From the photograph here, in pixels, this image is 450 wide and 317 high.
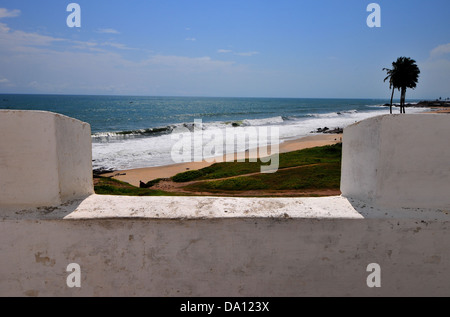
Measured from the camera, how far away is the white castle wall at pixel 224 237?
7.09ft

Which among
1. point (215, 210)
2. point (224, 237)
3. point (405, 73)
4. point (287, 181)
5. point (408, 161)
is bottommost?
point (287, 181)

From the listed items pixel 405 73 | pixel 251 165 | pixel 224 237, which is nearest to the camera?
pixel 224 237

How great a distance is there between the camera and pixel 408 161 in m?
2.25

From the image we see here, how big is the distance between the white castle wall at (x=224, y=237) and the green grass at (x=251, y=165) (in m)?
12.2

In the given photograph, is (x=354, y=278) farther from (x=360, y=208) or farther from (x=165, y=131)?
(x=165, y=131)

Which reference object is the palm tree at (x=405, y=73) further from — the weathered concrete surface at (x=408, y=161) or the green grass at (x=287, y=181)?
the weathered concrete surface at (x=408, y=161)

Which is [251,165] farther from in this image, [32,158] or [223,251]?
[32,158]

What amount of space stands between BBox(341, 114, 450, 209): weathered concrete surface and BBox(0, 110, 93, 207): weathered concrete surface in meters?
2.25

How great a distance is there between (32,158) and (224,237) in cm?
144

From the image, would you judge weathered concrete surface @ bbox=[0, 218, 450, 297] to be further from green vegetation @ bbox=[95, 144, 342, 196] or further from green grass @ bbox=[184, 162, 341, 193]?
green grass @ bbox=[184, 162, 341, 193]

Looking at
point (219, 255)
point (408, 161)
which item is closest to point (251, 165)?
point (408, 161)

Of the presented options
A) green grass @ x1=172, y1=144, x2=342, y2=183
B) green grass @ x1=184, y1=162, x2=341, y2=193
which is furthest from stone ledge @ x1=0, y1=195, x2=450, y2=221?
green grass @ x1=172, y1=144, x2=342, y2=183

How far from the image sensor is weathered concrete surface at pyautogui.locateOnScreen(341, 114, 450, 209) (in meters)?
2.21
